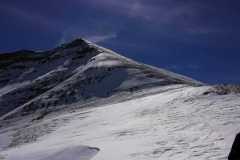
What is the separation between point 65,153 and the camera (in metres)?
16.0

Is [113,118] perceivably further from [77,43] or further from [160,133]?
[77,43]

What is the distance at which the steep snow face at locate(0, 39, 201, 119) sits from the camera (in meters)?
42.8

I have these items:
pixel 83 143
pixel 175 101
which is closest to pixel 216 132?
pixel 83 143

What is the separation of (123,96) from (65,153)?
74.8 feet

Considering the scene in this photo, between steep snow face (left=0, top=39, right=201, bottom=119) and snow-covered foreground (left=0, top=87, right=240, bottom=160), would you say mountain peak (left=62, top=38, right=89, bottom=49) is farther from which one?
snow-covered foreground (left=0, top=87, right=240, bottom=160)

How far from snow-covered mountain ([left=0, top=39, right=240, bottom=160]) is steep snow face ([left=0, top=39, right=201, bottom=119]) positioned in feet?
0.41

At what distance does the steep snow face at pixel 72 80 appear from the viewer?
42.8m

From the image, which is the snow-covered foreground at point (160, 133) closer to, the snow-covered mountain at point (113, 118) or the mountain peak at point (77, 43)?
the snow-covered mountain at point (113, 118)

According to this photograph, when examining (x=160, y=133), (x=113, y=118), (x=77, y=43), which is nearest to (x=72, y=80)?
(x=113, y=118)

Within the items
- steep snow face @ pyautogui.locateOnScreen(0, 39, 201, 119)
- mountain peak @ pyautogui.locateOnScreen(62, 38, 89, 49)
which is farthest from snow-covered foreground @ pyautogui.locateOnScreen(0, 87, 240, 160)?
mountain peak @ pyautogui.locateOnScreen(62, 38, 89, 49)

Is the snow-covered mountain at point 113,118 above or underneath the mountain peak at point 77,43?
underneath

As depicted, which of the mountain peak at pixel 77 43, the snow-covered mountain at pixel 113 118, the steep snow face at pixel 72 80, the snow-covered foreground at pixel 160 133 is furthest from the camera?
the mountain peak at pixel 77 43

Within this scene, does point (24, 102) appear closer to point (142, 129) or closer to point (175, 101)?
point (175, 101)

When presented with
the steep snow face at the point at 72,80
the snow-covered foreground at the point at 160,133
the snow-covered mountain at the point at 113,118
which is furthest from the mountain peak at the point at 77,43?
the snow-covered foreground at the point at 160,133
